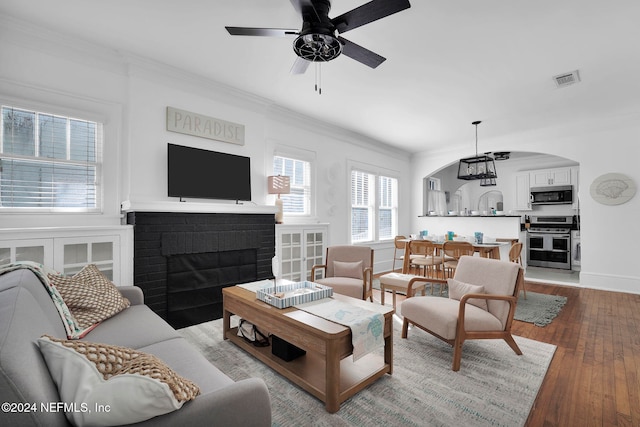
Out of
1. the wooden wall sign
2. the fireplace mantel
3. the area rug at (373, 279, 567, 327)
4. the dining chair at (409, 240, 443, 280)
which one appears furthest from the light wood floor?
the wooden wall sign

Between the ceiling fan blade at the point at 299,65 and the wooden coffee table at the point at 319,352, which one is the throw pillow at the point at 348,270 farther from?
the ceiling fan blade at the point at 299,65

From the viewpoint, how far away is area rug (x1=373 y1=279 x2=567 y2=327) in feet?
→ 11.6

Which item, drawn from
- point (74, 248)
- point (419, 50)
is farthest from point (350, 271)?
point (74, 248)

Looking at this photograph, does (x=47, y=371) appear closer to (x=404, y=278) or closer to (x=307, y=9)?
(x=307, y=9)

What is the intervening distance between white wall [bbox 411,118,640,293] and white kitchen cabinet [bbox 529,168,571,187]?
7.89ft

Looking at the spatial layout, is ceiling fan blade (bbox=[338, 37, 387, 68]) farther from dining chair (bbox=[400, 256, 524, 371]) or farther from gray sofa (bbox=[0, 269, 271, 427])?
Result: gray sofa (bbox=[0, 269, 271, 427])

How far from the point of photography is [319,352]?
1.85 meters

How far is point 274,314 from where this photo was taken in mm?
2166

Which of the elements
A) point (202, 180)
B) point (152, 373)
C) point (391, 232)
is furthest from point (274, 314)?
point (391, 232)

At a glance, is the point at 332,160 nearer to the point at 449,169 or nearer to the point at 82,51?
the point at 82,51

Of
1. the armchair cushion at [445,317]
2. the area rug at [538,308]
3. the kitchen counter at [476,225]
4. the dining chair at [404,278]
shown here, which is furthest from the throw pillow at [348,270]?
the kitchen counter at [476,225]

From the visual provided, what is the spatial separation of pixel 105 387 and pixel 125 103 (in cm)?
323

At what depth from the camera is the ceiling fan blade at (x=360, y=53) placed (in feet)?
7.29

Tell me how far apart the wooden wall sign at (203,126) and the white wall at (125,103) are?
0.07m
